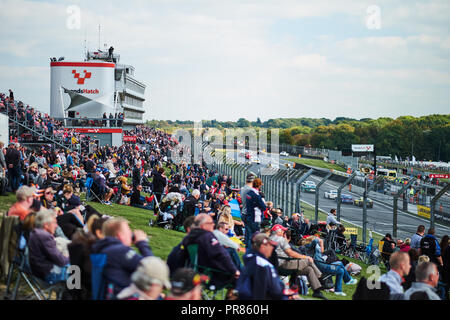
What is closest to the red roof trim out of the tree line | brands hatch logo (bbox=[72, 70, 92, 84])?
brands hatch logo (bbox=[72, 70, 92, 84])

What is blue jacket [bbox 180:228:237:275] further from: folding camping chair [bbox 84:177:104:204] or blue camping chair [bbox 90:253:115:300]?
folding camping chair [bbox 84:177:104:204]

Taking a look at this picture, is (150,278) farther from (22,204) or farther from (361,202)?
(361,202)

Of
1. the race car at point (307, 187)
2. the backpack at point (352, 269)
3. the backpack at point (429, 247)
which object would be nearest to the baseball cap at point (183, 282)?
the backpack at point (429, 247)

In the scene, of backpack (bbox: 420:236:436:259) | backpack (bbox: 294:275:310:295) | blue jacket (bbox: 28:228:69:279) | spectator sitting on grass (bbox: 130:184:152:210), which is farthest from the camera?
spectator sitting on grass (bbox: 130:184:152:210)

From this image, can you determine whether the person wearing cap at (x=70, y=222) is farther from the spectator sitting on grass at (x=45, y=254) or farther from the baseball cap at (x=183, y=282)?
the baseball cap at (x=183, y=282)

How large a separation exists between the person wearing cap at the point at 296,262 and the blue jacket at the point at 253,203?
809 mm

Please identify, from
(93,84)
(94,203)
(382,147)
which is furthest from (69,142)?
(382,147)

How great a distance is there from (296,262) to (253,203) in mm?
1648

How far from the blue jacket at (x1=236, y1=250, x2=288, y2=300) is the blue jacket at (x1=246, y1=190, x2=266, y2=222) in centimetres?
411

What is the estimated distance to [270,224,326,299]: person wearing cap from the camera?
836cm

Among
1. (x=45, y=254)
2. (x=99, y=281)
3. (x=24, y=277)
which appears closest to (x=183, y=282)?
(x=99, y=281)
